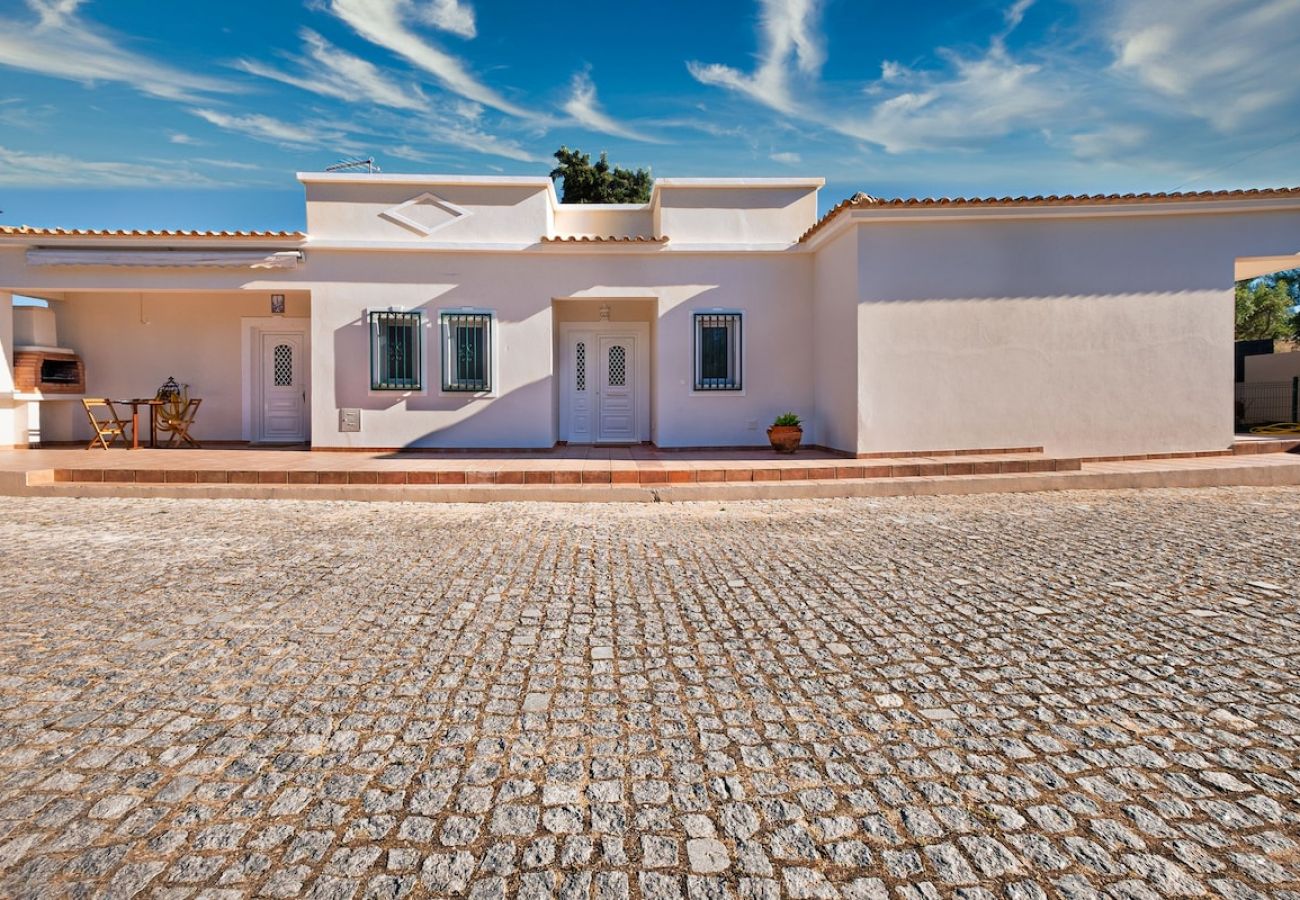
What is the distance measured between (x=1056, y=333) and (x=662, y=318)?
5.85 meters

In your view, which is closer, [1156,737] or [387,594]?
[1156,737]

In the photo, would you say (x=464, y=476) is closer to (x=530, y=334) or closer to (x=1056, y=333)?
(x=530, y=334)

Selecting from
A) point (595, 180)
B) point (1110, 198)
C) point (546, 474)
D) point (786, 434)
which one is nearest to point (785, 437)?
point (786, 434)

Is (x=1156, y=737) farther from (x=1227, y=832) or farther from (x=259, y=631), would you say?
(x=259, y=631)

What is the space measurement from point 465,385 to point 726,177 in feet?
18.2

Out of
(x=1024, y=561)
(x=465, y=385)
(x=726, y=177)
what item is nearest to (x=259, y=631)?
(x=1024, y=561)

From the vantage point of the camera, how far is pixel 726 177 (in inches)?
416

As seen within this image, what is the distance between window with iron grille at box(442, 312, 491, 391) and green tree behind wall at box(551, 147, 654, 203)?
16.8 m

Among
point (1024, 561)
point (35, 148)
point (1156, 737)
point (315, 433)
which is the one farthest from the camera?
point (35, 148)

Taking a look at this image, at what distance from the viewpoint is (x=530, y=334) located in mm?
10297

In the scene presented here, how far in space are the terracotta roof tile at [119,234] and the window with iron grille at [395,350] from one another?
183 cm

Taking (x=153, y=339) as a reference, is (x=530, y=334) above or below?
below

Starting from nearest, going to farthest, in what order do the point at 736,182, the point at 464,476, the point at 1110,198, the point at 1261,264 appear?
the point at 464,476 → the point at 1110,198 → the point at 1261,264 → the point at 736,182

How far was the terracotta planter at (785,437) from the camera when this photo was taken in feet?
31.7
